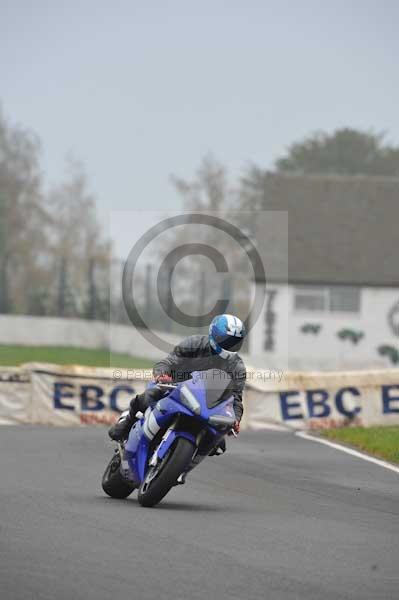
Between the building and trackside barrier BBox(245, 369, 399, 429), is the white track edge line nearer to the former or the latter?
trackside barrier BBox(245, 369, 399, 429)

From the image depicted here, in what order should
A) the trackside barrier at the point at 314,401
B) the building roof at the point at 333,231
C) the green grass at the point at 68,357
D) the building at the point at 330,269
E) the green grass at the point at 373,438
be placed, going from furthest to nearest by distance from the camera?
the building roof at the point at 333,231
the building at the point at 330,269
the green grass at the point at 68,357
the trackside barrier at the point at 314,401
the green grass at the point at 373,438

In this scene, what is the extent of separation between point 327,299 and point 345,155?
46153 mm

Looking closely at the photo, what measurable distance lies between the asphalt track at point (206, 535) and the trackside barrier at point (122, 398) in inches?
274

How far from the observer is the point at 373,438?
64.3 ft

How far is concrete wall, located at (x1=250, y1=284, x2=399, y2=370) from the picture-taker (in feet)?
194

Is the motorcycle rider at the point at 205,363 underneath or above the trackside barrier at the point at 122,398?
above

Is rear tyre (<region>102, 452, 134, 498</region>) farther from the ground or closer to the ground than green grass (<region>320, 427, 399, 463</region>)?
farther from the ground

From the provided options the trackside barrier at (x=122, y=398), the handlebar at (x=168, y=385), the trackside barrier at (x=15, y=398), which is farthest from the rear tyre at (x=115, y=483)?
the trackside barrier at (x=15, y=398)

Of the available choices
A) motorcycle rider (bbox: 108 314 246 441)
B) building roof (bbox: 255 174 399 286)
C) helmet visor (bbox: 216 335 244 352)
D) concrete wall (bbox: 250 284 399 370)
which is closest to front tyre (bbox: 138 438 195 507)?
motorcycle rider (bbox: 108 314 246 441)

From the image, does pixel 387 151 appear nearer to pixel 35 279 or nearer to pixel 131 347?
pixel 35 279

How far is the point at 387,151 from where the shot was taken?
10581cm

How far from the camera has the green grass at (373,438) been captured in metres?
17.8

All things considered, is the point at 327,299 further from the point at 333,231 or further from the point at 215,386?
the point at 215,386

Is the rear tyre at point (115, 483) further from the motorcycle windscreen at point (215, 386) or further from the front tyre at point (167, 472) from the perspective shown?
the motorcycle windscreen at point (215, 386)
